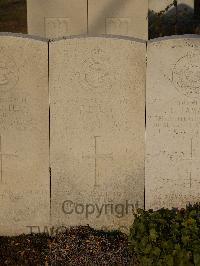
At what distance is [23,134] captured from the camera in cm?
456

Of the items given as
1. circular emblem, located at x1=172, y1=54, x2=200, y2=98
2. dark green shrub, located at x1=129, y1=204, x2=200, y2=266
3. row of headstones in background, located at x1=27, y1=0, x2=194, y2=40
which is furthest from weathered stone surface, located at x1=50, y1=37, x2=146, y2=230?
row of headstones in background, located at x1=27, y1=0, x2=194, y2=40

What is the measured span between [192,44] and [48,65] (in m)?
1.25

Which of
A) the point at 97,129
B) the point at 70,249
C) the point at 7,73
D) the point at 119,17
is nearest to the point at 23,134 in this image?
the point at 7,73

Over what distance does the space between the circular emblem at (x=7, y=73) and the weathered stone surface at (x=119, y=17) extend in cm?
433

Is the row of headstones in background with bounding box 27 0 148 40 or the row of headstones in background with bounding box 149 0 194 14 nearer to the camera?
the row of headstones in background with bounding box 27 0 148 40

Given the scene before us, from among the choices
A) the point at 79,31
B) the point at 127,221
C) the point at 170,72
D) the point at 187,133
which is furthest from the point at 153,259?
the point at 79,31

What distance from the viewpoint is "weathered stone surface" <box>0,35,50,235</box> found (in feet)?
14.4

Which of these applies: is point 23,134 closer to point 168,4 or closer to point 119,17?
point 119,17

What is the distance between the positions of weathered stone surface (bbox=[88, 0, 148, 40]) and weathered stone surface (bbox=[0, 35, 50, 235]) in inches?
170

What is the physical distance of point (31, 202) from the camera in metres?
4.71

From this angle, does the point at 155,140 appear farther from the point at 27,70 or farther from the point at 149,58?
the point at 27,70

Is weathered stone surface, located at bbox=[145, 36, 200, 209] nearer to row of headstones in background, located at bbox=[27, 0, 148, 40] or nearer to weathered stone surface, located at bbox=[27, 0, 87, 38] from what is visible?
row of headstones in background, located at bbox=[27, 0, 148, 40]

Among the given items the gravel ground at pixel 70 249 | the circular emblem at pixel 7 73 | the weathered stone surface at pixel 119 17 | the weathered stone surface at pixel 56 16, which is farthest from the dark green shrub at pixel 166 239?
the weathered stone surface at pixel 56 16

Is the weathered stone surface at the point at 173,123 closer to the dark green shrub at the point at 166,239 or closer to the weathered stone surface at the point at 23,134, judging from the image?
the dark green shrub at the point at 166,239
